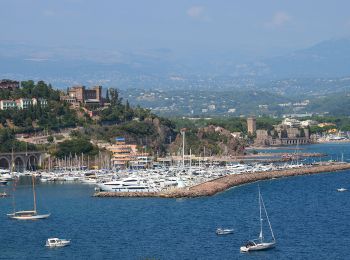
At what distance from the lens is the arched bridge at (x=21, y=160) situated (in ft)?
271

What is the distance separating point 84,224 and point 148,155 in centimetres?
4140

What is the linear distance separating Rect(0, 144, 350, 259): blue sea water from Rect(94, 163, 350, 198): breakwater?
0.91 m

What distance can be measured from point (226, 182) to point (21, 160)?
79.5 ft

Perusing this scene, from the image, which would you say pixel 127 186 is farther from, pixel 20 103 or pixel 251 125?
pixel 251 125

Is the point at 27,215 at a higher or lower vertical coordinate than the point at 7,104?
lower

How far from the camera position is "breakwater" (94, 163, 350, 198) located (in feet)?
191

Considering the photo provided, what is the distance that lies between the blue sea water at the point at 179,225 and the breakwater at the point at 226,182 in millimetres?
906

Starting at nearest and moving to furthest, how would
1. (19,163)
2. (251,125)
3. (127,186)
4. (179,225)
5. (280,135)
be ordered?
(179,225)
(127,186)
(19,163)
(251,125)
(280,135)

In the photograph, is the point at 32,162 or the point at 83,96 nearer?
the point at 32,162

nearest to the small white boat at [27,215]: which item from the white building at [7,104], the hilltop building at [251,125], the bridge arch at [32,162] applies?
the bridge arch at [32,162]

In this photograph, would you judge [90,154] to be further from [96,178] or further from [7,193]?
[7,193]

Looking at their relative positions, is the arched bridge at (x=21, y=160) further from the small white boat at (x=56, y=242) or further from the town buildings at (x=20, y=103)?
the small white boat at (x=56, y=242)

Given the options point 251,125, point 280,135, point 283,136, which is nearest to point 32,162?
point 251,125

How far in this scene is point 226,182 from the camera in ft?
211
